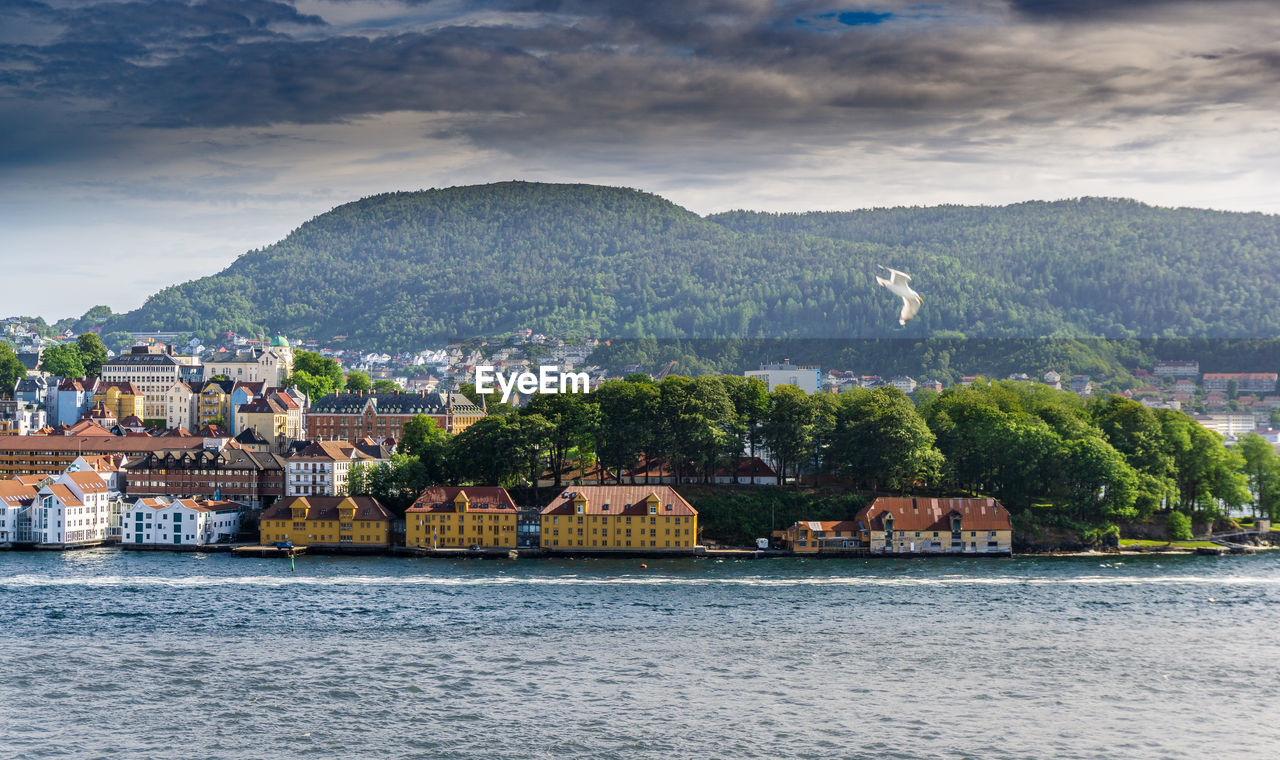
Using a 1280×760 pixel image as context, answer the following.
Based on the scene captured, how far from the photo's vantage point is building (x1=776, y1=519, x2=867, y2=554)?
53.5 metres

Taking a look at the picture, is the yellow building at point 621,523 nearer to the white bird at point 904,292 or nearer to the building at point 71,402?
the white bird at point 904,292

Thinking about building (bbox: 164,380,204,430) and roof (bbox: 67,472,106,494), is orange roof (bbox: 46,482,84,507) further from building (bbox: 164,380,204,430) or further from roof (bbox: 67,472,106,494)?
building (bbox: 164,380,204,430)

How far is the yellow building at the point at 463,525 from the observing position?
2128 inches

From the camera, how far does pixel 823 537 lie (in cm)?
5359

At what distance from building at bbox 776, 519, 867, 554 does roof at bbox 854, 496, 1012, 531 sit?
75 cm

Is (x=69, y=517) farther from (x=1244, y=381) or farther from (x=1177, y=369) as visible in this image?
(x=1244, y=381)

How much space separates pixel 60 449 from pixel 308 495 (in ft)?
59.4

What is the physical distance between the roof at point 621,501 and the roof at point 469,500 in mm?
1841

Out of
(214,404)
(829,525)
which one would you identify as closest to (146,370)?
(214,404)

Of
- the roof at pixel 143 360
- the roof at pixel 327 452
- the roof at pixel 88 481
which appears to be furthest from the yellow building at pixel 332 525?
the roof at pixel 143 360

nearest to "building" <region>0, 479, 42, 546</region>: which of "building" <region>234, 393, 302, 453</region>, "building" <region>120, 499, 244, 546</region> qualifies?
"building" <region>120, 499, 244, 546</region>

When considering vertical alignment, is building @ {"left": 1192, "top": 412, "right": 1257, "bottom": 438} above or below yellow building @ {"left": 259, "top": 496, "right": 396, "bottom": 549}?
above

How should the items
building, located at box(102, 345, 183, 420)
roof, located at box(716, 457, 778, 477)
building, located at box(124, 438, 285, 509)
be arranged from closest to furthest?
roof, located at box(716, 457, 778, 477), building, located at box(124, 438, 285, 509), building, located at box(102, 345, 183, 420)

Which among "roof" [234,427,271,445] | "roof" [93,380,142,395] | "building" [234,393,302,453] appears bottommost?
"roof" [234,427,271,445]
